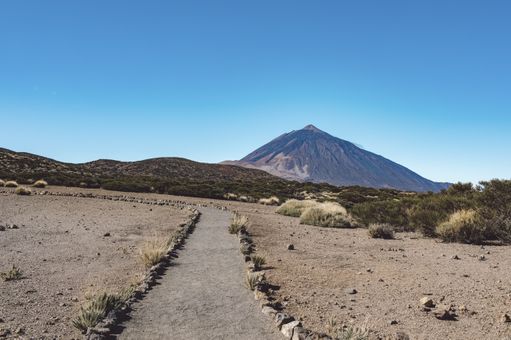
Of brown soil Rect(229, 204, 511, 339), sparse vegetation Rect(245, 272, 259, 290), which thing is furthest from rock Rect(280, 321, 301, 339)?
sparse vegetation Rect(245, 272, 259, 290)

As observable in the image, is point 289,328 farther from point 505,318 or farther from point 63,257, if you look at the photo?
point 63,257

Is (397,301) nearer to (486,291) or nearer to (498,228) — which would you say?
(486,291)

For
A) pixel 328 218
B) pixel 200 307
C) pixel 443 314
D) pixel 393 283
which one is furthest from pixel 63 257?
pixel 328 218

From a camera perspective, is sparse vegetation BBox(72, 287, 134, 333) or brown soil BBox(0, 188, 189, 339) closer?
sparse vegetation BBox(72, 287, 134, 333)

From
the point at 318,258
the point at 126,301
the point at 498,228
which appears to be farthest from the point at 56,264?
the point at 498,228

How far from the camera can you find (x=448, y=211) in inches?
792

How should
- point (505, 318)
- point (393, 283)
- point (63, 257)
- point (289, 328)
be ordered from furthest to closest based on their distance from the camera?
point (63, 257), point (393, 283), point (505, 318), point (289, 328)

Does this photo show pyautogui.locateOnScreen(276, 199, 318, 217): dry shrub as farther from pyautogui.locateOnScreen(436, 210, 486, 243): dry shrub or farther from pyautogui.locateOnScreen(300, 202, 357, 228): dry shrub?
pyautogui.locateOnScreen(436, 210, 486, 243): dry shrub

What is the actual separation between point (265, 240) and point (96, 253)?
6247 millimetres

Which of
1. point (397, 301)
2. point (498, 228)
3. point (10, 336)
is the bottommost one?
point (10, 336)

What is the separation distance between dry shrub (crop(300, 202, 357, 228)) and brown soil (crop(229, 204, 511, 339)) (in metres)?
5.55

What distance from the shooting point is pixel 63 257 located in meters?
13.1

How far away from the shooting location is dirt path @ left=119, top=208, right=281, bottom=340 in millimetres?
6914

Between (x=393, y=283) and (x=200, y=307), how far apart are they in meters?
4.71
